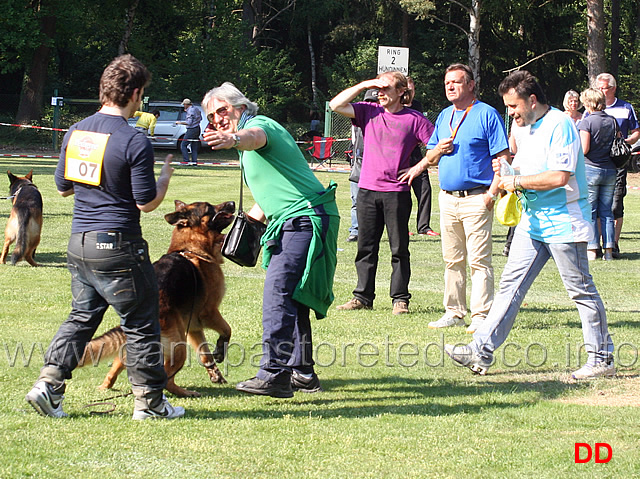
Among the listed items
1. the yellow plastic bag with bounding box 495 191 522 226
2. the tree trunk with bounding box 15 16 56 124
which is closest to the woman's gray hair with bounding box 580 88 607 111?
the yellow plastic bag with bounding box 495 191 522 226

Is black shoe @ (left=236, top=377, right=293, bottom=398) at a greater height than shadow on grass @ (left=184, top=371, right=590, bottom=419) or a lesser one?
greater

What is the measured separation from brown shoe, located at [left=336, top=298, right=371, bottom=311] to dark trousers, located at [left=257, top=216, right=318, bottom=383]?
2.61m

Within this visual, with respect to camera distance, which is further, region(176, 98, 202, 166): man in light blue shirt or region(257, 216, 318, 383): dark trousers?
region(176, 98, 202, 166): man in light blue shirt

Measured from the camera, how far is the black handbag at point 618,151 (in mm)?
10219

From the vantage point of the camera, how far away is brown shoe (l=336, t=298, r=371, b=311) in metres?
7.45

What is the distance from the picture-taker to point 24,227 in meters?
8.90

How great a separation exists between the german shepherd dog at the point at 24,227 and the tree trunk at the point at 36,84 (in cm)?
2370

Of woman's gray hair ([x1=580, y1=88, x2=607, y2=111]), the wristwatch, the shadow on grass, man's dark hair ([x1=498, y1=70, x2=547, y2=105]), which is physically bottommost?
the shadow on grass

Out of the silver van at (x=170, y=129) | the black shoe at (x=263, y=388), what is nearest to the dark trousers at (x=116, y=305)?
the black shoe at (x=263, y=388)

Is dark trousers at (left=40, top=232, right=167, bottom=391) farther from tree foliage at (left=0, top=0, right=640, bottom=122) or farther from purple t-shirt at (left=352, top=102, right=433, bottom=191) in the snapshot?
tree foliage at (left=0, top=0, right=640, bottom=122)

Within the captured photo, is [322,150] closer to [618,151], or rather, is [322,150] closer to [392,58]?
[392,58]

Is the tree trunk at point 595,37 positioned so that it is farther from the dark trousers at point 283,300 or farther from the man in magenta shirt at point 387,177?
the dark trousers at point 283,300

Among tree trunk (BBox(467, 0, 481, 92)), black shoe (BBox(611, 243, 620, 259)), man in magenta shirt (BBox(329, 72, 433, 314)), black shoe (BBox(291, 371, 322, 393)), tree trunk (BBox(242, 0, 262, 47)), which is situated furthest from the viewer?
tree trunk (BBox(242, 0, 262, 47))

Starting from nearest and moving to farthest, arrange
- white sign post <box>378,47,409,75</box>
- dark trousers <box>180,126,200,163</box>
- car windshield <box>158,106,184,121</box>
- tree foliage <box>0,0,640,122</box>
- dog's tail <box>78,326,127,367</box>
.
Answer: dog's tail <box>78,326,127,367</box> → white sign post <box>378,47,409,75</box> → dark trousers <box>180,126,200,163</box> → car windshield <box>158,106,184,121</box> → tree foliage <box>0,0,640,122</box>
